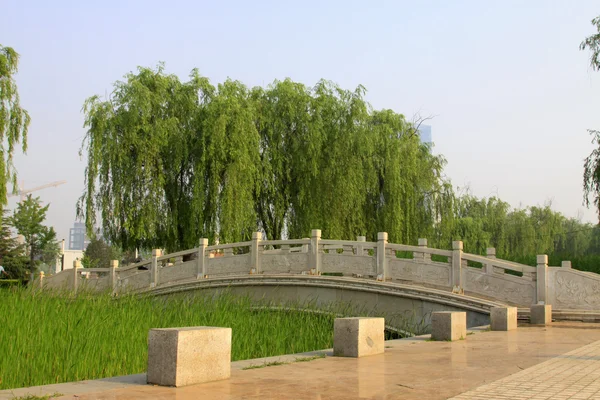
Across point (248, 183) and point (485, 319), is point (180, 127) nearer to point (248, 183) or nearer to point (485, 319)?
point (248, 183)

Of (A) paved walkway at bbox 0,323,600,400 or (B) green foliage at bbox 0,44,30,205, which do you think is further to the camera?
(B) green foliage at bbox 0,44,30,205

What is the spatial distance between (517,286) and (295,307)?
457cm

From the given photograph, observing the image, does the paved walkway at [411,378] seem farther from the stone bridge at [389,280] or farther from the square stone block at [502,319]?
the stone bridge at [389,280]

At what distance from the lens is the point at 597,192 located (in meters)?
16.3

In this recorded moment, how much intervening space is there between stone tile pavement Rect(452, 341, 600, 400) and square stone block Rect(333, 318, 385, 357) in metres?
1.74

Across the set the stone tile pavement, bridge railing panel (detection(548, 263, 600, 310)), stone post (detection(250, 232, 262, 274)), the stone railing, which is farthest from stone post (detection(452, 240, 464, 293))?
the stone tile pavement

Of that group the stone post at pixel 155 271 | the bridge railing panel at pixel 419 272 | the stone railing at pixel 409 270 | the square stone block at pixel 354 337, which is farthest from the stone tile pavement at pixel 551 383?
the stone post at pixel 155 271

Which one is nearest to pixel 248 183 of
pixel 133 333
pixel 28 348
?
pixel 133 333

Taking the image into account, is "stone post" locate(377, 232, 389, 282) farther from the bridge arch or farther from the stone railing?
the bridge arch

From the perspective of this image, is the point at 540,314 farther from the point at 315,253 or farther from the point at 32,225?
the point at 32,225

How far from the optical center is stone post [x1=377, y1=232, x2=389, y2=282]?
558 inches

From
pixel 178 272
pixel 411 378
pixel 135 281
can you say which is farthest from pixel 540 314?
pixel 135 281

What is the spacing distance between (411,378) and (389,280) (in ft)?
27.9

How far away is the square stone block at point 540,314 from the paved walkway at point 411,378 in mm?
3684
